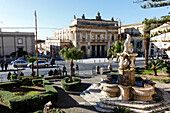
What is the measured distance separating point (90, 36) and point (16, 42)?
63.9ft

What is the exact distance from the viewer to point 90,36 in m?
44.6

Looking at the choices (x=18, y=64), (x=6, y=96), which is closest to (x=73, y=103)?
(x=6, y=96)

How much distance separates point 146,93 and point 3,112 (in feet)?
28.9

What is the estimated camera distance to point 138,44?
4894 cm

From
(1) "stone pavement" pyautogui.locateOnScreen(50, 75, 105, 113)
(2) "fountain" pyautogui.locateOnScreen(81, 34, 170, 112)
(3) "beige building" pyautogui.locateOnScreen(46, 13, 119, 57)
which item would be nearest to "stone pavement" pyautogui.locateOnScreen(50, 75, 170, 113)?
(1) "stone pavement" pyautogui.locateOnScreen(50, 75, 105, 113)

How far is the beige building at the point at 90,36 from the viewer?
42625mm

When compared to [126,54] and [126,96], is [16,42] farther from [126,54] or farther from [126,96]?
Result: [126,96]

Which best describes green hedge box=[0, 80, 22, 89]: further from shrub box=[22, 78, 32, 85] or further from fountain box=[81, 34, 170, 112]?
fountain box=[81, 34, 170, 112]

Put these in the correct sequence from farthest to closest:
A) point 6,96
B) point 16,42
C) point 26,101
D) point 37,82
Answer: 1. point 16,42
2. point 37,82
3. point 6,96
4. point 26,101

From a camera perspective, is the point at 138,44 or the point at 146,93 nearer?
the point at 146,93

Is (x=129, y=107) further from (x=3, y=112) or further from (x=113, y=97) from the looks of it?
(x=3, y=112)

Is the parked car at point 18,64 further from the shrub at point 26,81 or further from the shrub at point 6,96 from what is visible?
the shrub at point 6,96

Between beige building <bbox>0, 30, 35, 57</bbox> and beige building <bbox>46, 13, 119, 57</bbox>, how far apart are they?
22.4 feet

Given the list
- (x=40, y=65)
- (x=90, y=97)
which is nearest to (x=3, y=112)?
(x=90, y=97)
